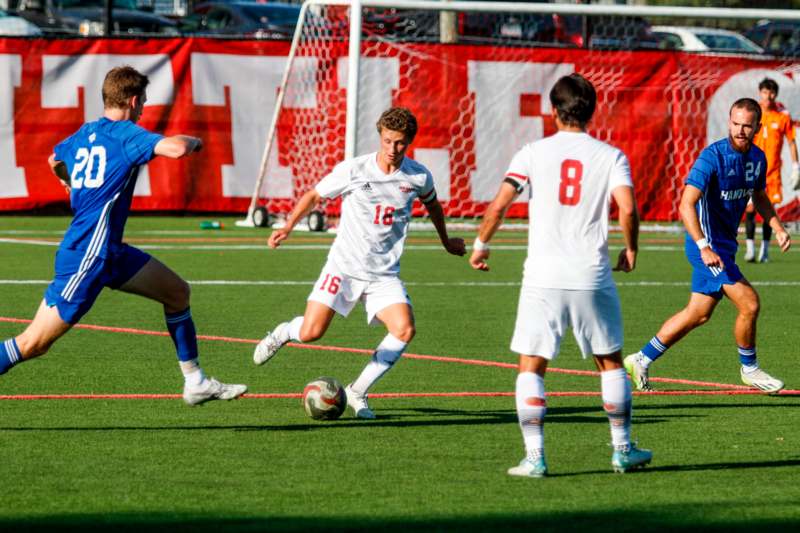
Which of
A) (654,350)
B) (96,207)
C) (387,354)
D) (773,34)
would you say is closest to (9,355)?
(96,207)

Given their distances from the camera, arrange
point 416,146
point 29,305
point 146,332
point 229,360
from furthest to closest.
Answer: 1. point 416,146
2. point 29,305
3. point 146,332
4. point 229,360

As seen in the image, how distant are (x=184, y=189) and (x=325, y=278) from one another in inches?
579

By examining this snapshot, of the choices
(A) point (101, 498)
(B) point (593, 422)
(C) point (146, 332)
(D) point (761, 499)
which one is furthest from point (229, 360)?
(D) point (761, 499)

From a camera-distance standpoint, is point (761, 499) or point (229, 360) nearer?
point (761, 499)

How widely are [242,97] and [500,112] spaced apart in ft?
13.3

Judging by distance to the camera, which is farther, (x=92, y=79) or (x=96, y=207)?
(x=92, y=79)

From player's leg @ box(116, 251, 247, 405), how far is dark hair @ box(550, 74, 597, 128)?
8.19ft

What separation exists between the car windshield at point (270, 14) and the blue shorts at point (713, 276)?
24.0 metres

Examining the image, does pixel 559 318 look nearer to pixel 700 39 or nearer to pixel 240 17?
pixel 240 17

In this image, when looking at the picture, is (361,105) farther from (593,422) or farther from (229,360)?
(593,422)

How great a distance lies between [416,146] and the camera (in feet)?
75.8

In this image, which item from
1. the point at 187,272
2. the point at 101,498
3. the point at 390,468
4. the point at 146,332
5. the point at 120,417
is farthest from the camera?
the point at 187,272

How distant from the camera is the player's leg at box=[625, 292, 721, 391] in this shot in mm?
9906

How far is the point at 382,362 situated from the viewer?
8.84 m
